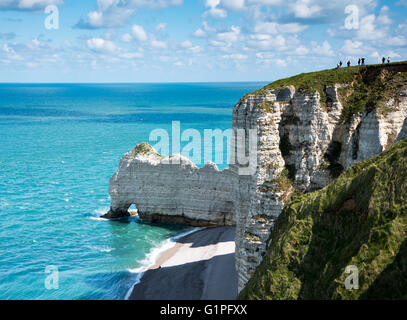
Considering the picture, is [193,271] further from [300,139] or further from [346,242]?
[346,242]

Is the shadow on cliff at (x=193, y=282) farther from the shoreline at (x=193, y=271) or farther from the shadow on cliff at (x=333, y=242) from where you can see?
the shadow on cliff at (x=333, y=242)

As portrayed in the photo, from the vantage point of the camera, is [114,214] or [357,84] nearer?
[357,84]

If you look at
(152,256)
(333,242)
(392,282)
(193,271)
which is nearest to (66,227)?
(152,256)

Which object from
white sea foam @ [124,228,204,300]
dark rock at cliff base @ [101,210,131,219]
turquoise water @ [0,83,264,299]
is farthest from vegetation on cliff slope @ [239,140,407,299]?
dark rock at cliff base @ [101,210,131,219]

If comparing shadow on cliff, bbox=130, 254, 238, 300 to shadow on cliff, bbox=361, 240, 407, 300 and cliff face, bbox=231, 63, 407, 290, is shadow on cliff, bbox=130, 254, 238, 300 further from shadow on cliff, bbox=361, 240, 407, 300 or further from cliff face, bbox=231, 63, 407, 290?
shadow on cliff, bbox=361, 240, 407, 300

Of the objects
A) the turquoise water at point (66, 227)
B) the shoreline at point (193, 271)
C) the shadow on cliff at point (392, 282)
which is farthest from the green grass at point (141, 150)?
the shadow on cliff at point (392, 282)

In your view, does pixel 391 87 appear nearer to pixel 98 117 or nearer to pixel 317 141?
pixel 317 141
